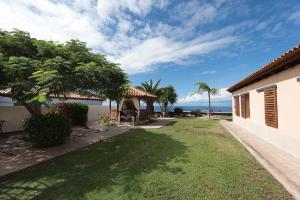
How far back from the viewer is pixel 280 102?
8.41 metres

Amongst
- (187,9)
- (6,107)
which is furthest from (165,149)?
(6,107)

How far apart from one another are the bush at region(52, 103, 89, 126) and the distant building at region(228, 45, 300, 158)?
14001mm

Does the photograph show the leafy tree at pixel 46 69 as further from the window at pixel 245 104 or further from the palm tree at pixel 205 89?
the palm tree at pixel 205 89

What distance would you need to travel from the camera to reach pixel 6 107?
13.9m

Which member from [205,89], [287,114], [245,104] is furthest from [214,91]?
[287,114]

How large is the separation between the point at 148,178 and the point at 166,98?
92.4ft

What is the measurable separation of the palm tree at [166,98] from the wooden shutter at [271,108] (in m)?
23.0

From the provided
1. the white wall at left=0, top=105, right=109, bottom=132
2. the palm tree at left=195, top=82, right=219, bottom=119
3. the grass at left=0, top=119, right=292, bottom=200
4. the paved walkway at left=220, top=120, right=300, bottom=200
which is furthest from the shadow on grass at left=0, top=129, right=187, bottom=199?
the palm tree at left=195, top=82, right=219, bottom=119

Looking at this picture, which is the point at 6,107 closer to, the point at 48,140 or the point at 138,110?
the point at 48,140

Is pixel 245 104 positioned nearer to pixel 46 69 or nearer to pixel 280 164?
pixel 280 164

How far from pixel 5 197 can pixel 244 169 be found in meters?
6.42

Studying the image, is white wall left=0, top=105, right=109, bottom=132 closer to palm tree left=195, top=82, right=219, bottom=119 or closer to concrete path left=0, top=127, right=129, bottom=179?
concrete path left=0, top=127, right=129, bottom=179

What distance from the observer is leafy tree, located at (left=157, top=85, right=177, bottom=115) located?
3350 cm

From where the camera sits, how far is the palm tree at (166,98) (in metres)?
33.5
